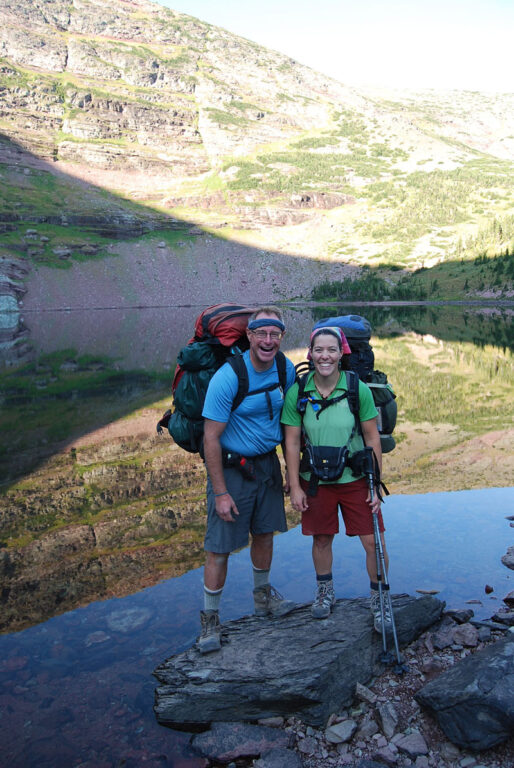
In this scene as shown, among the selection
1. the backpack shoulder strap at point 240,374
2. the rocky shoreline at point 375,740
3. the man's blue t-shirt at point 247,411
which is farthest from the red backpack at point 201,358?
the rocky shoreline at point 375,740

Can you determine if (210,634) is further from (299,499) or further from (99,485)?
(99,485)

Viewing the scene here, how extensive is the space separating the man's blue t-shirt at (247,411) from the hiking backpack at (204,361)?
9 centimetres

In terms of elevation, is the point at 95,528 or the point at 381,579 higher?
the point at 381,579

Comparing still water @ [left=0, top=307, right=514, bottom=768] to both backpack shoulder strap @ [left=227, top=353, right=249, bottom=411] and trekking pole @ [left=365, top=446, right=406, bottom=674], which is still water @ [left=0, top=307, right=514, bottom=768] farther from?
backpack shoulder strap @ [left=227, top=353, right=249, bottom=411]

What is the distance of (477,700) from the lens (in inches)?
171

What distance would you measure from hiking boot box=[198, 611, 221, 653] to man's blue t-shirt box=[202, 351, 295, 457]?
1848mm

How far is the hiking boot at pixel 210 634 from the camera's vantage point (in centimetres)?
579

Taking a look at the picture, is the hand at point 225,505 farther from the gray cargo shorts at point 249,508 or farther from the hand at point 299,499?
the hand at point 299,499

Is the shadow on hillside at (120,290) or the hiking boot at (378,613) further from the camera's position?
the shadow on hillside at (120,290)

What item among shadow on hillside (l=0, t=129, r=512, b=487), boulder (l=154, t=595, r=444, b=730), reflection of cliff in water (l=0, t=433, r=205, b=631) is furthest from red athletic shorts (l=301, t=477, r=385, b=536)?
shadow on hillside (l=0, t=129, r=512, b=487)

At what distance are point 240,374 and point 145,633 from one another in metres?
3.65

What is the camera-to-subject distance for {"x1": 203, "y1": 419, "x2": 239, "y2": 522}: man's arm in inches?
221

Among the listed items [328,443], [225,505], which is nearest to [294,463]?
[328,443]

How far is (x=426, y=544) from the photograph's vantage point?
29.0 feet
